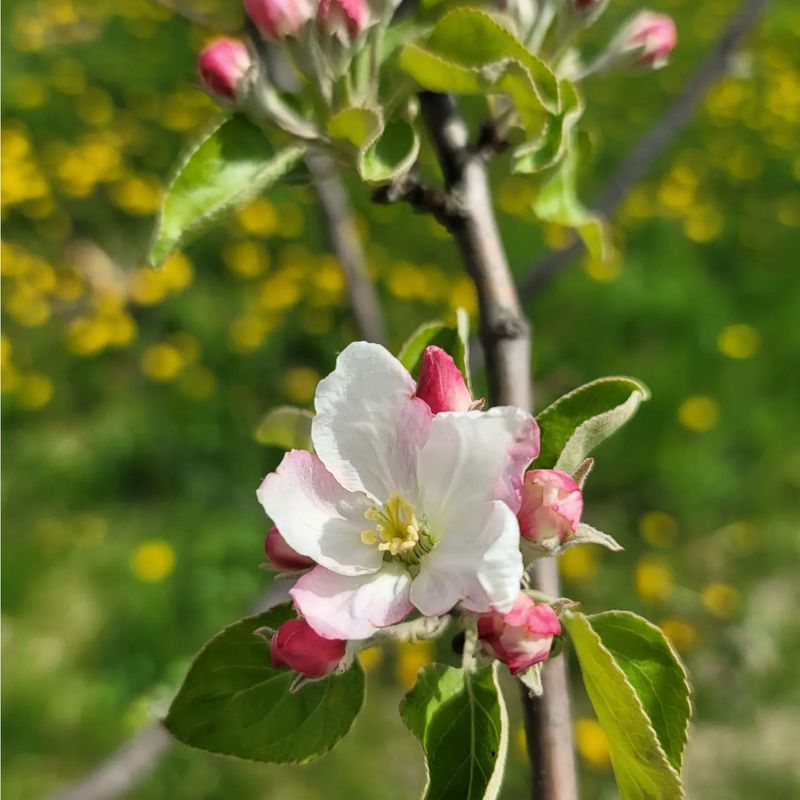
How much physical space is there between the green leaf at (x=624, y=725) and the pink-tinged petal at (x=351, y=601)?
133 mm

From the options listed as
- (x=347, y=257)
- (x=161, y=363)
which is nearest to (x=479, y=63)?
(x=347, y=257)

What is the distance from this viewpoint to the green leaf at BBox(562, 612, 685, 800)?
2.15 feet

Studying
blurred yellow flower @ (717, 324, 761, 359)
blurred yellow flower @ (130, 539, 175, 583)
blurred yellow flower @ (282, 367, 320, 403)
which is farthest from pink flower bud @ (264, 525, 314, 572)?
blurred yellow flower @ (717, 324, 761, 359)

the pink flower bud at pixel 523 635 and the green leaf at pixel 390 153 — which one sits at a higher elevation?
the green leaf at pixel 390 153

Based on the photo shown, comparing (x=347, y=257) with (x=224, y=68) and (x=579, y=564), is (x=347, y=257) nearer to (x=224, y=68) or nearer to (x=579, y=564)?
(x=224, y=68)

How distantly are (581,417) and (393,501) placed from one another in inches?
6.7

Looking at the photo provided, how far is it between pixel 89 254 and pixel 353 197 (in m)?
1.06

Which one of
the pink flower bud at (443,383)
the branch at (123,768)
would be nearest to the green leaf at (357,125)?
the pink flower bud at (443,383)

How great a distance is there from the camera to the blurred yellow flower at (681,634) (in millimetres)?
2619

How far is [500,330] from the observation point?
0.88 metres

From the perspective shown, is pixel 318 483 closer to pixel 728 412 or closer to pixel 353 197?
pixel 728 412

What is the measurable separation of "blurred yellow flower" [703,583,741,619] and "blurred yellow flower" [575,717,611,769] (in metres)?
0.50

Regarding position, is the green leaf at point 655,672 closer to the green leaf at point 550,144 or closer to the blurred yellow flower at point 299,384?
the green leaf at point 550,144

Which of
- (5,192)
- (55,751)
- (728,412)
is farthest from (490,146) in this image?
(5,192)
